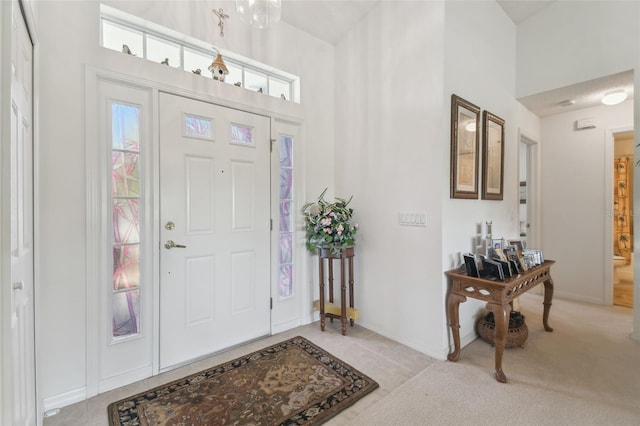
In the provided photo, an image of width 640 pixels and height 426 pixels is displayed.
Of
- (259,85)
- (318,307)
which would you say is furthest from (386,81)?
(318,307)

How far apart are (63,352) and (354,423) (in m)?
1.80

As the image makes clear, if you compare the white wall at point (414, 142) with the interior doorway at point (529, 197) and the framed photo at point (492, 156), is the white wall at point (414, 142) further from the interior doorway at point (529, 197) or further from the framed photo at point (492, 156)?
the interior doorway at point (529, 197)

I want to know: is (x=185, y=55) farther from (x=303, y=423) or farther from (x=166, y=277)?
(x=303, y=423)

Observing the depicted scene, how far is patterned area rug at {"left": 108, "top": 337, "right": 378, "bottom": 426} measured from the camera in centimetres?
161

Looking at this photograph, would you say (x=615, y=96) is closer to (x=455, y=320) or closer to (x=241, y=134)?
(x=455, y=320)

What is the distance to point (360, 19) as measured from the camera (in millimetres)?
2850

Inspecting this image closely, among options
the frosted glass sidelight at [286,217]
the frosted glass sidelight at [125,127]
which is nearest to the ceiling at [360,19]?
the frosted glass sidelight at [286,217]

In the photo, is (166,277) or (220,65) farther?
(220,65)

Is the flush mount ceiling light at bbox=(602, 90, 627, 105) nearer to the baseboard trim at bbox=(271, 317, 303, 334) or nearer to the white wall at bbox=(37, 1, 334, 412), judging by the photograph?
the baseboard trim at bbox=(271, 317, 303, 334)

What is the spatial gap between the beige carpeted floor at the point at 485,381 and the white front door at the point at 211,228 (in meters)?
0.24

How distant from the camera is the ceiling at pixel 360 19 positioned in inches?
104

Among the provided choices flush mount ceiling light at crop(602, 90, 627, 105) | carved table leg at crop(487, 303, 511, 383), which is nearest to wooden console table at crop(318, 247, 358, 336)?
carved table leg at crop(487, 303, 511, 383)

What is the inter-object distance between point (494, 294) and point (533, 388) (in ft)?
2.03

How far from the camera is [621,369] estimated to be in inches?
81.0
